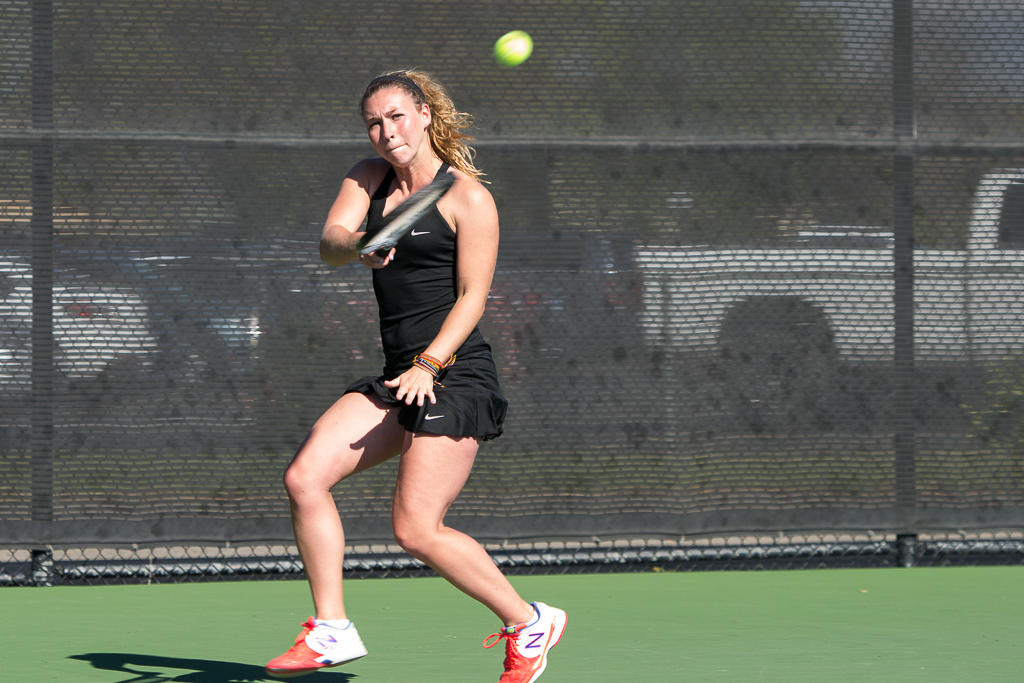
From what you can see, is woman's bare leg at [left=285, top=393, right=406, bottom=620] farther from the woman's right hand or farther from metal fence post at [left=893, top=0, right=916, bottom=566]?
metal fence post at [left=893, top=0, right=916, bottom=566]

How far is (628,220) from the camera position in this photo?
4191 millimetres

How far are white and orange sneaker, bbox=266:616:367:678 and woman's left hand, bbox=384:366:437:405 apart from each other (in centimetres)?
54

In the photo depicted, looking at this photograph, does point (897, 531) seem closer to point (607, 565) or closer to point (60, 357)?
point (607, 565)

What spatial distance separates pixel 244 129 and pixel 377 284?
1657 mm

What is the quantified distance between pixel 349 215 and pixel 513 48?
1.67m

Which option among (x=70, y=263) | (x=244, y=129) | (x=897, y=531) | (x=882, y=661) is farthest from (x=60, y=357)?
(x=897, y=531)

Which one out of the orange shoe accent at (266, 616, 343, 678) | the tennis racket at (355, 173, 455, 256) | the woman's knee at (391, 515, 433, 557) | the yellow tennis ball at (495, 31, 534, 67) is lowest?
the orange shoe accent at (266, 616, 343, 678)

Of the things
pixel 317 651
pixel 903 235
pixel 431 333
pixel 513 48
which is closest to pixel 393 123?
pixel 431 333

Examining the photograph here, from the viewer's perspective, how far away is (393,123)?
8.50 feet

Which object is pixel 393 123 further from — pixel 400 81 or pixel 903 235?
pixel 903 235

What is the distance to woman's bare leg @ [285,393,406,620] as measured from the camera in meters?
2.53

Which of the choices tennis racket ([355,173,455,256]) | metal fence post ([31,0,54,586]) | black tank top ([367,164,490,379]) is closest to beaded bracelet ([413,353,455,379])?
black tank top ([367,164,490,379])

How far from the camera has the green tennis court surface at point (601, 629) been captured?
2.95 meters

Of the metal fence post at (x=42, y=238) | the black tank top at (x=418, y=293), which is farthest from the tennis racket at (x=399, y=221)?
the metal fence post at (x=42, y=238)
